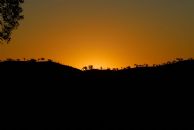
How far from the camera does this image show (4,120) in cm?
2661

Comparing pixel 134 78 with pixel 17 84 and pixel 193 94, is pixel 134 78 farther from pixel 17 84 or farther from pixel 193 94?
pixel 17 84

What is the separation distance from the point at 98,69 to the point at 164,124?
1113 cm

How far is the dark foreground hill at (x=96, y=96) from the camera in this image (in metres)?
26.5

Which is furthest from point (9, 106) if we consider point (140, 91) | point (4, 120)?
point (140, 91)

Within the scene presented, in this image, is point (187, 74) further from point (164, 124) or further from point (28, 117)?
point (28, 117)

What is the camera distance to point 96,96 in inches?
1180

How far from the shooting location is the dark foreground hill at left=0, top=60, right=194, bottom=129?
1045 inches

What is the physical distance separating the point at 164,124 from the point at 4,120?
9.90 metres

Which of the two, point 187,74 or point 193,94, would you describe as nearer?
point 193,94

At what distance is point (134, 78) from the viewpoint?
32375 millimetres

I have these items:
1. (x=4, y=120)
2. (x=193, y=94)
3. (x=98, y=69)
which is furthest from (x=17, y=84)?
(x=193, y=94)

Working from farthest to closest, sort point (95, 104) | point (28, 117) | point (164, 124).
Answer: point (95, 104) < point (28, 117) < point (164, 124)

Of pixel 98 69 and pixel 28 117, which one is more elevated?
pixel 98 69

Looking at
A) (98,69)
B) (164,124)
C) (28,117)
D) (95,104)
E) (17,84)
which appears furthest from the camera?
(98,69)
